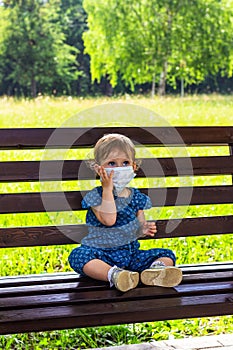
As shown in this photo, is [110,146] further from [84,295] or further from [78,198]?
[84,295]

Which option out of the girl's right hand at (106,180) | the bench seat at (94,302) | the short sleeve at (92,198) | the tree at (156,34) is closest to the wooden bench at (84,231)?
the bench seat at (94,302)

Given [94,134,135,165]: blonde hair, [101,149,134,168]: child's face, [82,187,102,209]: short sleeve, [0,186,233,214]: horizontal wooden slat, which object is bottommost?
[0,186,233,214]: horizontal wooden slat

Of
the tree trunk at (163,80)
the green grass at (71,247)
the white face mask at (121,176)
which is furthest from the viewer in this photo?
the tree trunk at (163,80)

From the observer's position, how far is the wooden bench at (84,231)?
2104 mm

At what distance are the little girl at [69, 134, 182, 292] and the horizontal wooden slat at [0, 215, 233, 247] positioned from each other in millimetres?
138

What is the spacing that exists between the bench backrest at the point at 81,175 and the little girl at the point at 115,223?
16 cm

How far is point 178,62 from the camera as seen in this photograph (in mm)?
20875

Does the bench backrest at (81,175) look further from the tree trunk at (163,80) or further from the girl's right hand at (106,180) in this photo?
the tree trunk at (163,80)

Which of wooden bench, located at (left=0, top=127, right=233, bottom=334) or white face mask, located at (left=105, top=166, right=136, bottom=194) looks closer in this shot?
wooden bench, located at (left=0, top=127, right=233, bottom=334)

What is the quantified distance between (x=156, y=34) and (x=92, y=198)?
18.1 metres

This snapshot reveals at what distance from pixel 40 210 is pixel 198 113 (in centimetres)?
955

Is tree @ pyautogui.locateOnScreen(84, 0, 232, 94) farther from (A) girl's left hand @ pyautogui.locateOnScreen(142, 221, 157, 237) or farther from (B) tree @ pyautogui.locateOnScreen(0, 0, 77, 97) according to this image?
(A) girl's left hand @ pyautogui.locateOnScreen(142, 221, 157, 237)

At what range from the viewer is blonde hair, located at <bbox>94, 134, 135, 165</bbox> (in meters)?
2.54

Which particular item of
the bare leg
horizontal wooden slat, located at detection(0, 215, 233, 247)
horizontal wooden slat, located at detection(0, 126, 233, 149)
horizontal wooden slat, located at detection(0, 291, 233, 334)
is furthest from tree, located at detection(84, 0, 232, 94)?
horizontal wooden slat, located at detection(0, 291, 233, 334)
